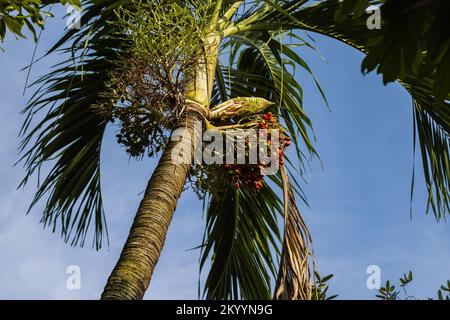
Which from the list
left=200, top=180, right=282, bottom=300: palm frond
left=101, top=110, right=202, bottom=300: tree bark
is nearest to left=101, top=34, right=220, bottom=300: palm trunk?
left=101, top=110, right=202, bottom=300: tree bark

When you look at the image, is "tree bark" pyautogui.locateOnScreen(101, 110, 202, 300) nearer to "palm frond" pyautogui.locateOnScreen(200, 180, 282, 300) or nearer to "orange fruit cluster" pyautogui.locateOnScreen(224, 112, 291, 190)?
"orange fruit cluster" pyautogui.locateOnScreen(224, 112, 291, 190)

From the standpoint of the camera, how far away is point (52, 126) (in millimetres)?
4945

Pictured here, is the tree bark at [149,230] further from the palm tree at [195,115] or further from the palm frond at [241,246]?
the palm frond at [241,246]

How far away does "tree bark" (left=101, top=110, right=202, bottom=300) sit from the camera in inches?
118

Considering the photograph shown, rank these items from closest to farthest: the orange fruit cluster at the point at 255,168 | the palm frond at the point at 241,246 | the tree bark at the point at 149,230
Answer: the tree bark at the point at 149,230 < the orange fruit cluster at the point at 255,168 < the palm frond at the point at 241,246

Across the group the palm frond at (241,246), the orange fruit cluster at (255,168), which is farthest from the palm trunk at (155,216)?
the palm frond at (241,246)

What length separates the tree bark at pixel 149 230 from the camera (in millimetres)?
3002

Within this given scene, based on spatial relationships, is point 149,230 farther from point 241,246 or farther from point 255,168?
point 241,246

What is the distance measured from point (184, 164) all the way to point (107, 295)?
1.03 m

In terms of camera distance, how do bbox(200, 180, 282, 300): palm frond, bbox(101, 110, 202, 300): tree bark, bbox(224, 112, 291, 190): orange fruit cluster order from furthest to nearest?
1. bbox(200, 180, 282, 300): palm frond
2. bbox(224, 112, 291, 190): orange fruit cluster
3. bbox(101, 110, 202, 300): tree bark

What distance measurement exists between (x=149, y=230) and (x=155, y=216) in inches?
4.3

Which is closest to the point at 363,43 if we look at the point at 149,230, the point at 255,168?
the point at 255,168

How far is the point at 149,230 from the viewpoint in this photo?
10.7 ft
